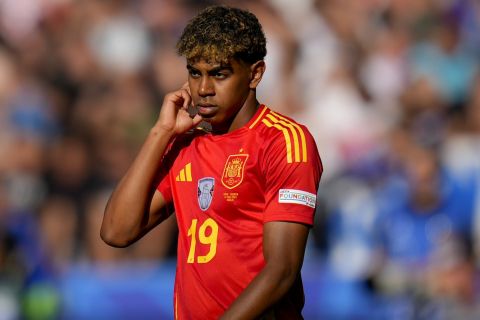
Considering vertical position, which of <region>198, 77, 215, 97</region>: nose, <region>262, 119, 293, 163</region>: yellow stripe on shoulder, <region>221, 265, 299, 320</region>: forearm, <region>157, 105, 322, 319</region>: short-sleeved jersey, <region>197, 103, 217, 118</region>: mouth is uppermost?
<region>198, 77, 215, 97</region>: nose

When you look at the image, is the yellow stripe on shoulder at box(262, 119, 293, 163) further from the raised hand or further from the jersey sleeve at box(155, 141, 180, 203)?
the jersey sleeve at box(155, 141, 180, 203)

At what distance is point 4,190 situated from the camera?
916 centimetres

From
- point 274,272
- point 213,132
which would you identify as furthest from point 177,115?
point 274,272

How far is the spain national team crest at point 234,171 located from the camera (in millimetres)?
4078

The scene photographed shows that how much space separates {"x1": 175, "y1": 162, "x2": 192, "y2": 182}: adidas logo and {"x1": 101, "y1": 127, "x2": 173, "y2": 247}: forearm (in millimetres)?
117

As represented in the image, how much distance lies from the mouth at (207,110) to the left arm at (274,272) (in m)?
0.61

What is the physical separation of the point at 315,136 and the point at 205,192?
17.1ft

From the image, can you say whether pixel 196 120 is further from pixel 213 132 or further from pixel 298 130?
pixel 298 130

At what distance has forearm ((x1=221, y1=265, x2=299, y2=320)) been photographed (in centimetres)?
379

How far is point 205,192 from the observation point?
422 centimetres

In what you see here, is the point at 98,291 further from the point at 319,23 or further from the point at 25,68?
the point at 319,23

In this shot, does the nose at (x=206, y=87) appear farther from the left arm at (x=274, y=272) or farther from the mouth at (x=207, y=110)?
the left arm at (x=274, y=272)

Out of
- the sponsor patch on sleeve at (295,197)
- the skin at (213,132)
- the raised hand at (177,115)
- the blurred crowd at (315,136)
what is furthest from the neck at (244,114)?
the blurred crowd at (315,136)

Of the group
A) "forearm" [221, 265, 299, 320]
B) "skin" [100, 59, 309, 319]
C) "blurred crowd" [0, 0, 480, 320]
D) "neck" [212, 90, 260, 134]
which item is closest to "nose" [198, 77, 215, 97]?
"skin" [100, 59, 309, 319]
